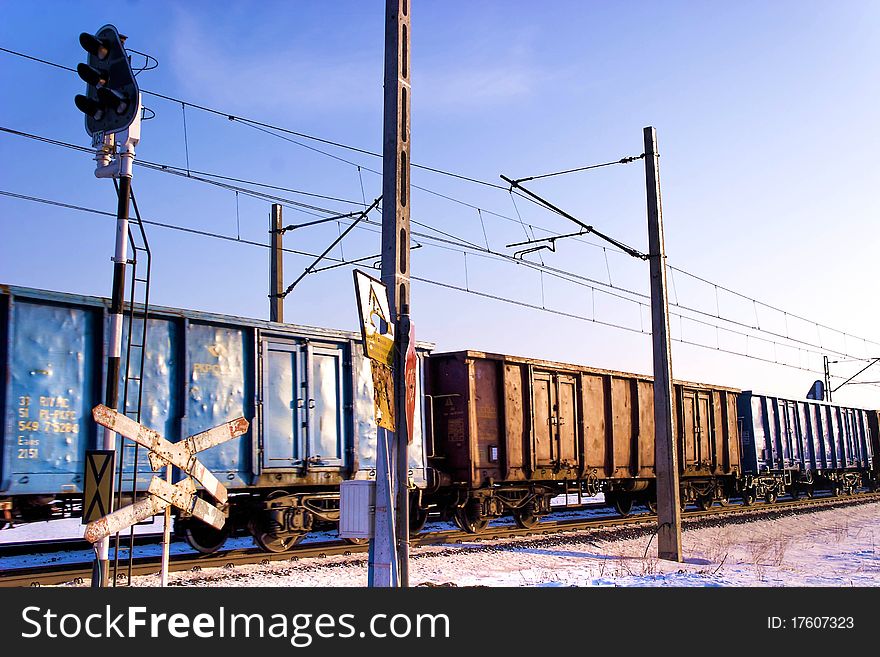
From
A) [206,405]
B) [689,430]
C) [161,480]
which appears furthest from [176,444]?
[689,430]

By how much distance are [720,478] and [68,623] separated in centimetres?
2158

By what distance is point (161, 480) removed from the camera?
6023 mm

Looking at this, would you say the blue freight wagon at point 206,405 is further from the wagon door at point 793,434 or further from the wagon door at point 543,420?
the wagon door at point 793,434

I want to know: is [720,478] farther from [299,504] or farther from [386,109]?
[386,109]

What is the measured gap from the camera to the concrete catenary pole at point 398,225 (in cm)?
794

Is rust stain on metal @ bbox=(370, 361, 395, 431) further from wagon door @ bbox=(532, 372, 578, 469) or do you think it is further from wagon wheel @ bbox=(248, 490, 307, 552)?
wagon door @ bbox=(532, 372, 578, 469)

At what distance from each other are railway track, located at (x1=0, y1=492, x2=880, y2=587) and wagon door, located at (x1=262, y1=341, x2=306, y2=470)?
1431 millimetres

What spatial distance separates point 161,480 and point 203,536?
7.08 meters

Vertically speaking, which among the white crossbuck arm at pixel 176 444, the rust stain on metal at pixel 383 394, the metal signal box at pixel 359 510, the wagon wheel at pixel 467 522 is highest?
the rust stain on metal at pixel 383 394

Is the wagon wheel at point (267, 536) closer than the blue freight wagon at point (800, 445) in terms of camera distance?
Yes

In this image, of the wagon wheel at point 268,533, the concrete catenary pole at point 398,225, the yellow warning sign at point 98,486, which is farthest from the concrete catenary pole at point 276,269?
the yellow warning sign at point 98,486

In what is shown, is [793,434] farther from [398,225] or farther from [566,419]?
[398,225]

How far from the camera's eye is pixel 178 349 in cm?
1154

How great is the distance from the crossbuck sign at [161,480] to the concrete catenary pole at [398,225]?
1745 millimetres
